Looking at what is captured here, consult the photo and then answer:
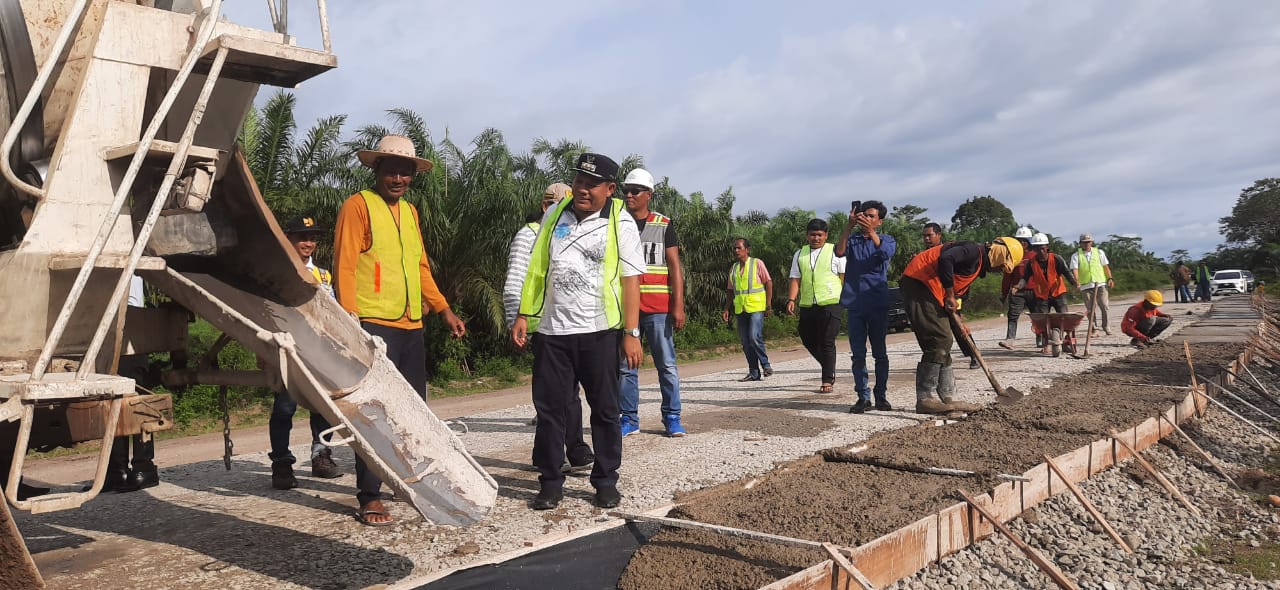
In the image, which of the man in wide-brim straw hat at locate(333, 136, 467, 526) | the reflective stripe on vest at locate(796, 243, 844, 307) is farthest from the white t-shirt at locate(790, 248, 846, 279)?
the man in wide-brim straw hat at locate(333, 136, 467, 526)

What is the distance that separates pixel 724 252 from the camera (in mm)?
21328

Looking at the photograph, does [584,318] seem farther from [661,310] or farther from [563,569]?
[661,310]

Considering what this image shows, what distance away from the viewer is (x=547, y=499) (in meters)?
4.81

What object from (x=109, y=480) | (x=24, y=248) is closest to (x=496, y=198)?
(x=109, y=480)

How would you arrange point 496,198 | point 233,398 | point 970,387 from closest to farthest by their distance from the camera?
point 970,387 → point 233,398 → point 496,198

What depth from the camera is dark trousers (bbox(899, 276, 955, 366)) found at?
7.68 m

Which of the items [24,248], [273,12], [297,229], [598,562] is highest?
[273,12]

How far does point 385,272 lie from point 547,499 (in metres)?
1.52

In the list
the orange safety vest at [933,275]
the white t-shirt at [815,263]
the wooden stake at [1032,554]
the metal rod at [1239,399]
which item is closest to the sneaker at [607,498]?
the wooden stake at [1032,554]

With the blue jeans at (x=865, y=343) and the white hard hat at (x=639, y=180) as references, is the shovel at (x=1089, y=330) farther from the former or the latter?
the white hard hat at (x=639, y=180)

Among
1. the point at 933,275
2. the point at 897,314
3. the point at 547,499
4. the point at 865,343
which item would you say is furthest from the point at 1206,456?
the point at 897,314

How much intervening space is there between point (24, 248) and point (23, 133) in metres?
0.55

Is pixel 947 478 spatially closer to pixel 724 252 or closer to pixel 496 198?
pixel 496 198

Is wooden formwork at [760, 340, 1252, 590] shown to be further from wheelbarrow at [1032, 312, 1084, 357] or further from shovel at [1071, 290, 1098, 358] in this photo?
shovel at [1071, 290, 1098, 358]
